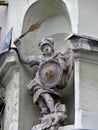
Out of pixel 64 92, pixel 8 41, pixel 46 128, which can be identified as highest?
pixel 8 41

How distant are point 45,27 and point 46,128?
0.99 metres

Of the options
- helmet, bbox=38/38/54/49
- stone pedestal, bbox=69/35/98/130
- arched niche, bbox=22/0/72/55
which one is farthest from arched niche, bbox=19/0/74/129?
stone pedestal, bbox=69/35/98/130

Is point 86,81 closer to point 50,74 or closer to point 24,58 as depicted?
point 50,74

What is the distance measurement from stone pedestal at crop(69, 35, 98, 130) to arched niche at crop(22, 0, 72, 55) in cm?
51

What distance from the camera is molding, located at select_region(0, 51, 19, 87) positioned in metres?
5.21

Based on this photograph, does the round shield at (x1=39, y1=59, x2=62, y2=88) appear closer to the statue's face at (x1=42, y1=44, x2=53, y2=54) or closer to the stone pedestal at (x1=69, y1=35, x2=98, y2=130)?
the statue's face at (x1=42, y1=44, x2=53, y2=54)

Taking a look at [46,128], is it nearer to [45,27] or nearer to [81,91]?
[81,91]

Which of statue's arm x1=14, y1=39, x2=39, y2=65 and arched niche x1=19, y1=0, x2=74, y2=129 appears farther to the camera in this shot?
arched niche x1=19, y1=0, x2=74, y2=129

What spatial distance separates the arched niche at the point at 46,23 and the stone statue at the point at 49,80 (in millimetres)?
273

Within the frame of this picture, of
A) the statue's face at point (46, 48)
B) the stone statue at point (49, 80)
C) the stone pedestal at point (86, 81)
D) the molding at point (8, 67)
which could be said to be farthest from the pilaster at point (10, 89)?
the stone pedestal at point (86, 81)

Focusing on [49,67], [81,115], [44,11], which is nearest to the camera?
[81,115]

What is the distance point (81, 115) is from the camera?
4.64m

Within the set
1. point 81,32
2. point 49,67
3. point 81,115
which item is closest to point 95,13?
point 81,32

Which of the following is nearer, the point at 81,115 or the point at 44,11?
the point at 81,115
